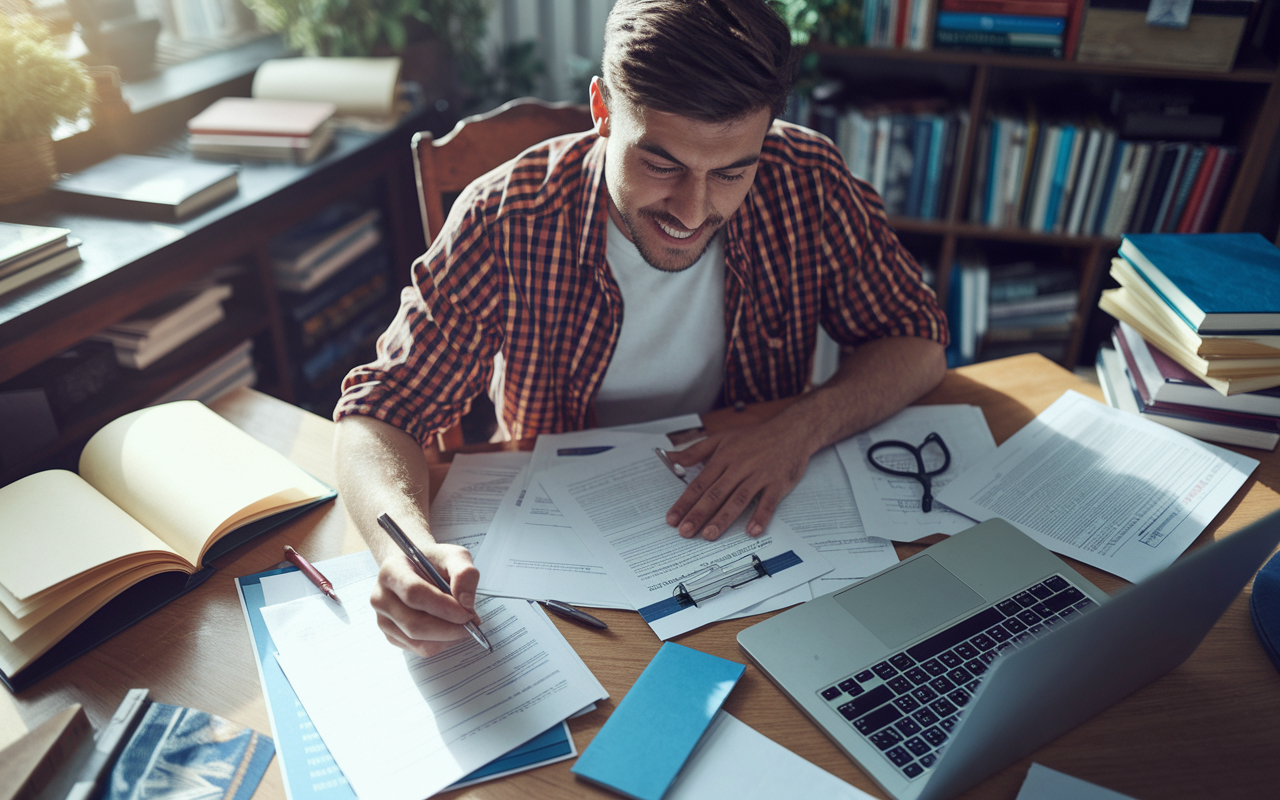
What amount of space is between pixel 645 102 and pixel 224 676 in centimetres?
76

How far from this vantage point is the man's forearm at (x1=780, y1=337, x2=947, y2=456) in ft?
3.56

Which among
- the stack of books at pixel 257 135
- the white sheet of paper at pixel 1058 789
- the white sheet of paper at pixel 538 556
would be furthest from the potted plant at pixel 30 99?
the white sheet of paper at pixel 1058 789

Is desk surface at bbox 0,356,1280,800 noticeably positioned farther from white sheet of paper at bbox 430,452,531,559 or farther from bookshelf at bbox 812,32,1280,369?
bookshelf at bbox 812,32,1280,369

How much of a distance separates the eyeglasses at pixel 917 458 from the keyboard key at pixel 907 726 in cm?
35

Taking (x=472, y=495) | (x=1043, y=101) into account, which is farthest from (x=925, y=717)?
(x=1043, y=101)

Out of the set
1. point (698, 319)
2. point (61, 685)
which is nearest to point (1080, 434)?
point (698, 319)

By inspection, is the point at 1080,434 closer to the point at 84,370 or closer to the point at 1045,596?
the point at 1045,596

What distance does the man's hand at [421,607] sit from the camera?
0.76 meters

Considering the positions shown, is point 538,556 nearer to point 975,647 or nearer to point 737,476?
point 737,476

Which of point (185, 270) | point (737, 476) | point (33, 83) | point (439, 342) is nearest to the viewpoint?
point (737, 476)

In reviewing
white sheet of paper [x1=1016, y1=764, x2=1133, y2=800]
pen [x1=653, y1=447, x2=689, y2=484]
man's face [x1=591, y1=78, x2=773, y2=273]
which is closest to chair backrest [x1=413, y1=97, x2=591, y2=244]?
man's face [x1=591, y1=78, x2=773, y2=273]

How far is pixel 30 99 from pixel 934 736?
1.63 metres

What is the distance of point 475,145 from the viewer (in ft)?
4.58

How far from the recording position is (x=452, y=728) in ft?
2.32
